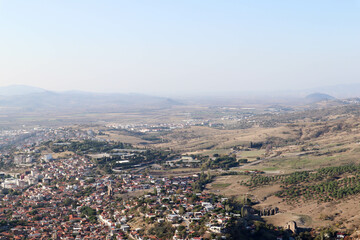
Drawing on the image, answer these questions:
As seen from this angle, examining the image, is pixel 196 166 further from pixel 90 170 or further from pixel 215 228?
pixel 215 228

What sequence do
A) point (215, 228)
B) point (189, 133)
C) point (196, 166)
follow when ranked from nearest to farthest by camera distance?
1. point (215, 228)
2. point (196, 166)
3. point (189, 133)

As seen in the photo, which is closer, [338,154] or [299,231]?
[299,231]

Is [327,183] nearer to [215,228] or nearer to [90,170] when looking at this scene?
[215,228]

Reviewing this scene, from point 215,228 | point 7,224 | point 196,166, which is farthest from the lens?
point 196,166

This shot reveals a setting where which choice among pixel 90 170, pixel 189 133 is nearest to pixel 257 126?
pixel 189 133

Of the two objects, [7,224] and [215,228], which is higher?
[215,228]

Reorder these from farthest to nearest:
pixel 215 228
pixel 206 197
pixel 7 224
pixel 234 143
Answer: pixel 234 143, pixel 206 197, pixel 7 224, pixel 215 228

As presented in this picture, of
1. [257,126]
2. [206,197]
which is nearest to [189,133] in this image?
[257,126]

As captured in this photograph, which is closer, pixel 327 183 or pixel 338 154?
pixel 327 183

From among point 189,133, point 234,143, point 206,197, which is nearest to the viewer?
point 206,197
